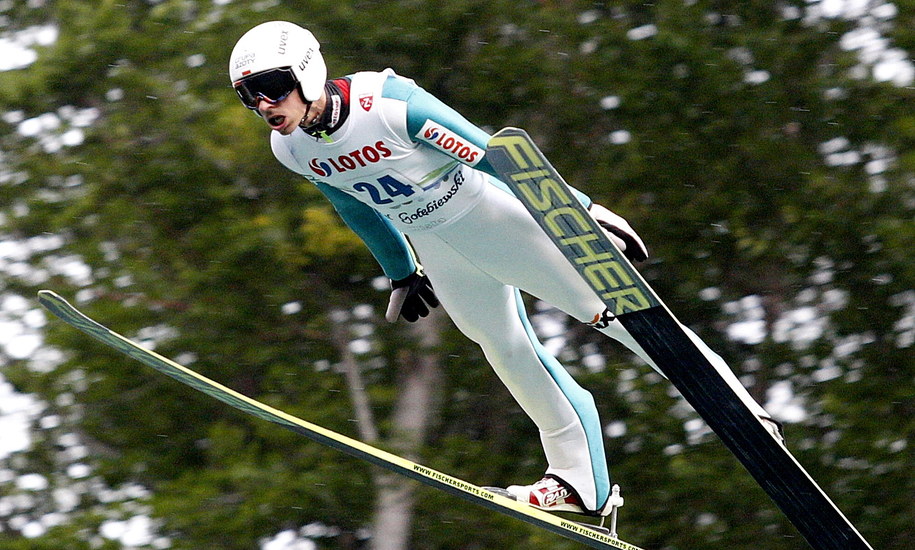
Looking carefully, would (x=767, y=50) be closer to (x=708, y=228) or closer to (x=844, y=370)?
(x=708, y=228)

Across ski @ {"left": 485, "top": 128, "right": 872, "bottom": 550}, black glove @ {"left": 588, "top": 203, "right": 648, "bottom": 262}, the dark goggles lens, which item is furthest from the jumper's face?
black glove @ {"left": 588, "top": 203, "right": 648, "bottom": 262}

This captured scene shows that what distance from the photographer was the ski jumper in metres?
3.82

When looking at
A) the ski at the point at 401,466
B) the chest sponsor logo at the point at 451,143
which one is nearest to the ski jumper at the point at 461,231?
the chest sponsor logo at the point at 451,143

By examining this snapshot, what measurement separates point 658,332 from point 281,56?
3.76 feet

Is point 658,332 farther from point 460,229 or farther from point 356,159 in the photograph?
point 356,159

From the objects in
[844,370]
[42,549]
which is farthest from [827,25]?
[42,549]

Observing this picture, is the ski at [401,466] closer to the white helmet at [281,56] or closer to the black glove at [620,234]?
the black glove at [620,234]

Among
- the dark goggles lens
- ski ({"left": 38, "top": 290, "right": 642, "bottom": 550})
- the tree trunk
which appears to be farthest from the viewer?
the tree trunk

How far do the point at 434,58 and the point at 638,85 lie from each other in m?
1.10

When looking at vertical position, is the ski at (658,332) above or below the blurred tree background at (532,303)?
above

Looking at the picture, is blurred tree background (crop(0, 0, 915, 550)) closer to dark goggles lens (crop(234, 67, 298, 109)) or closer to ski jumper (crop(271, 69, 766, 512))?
ski jumper (crop(271, 69, 766, 512))

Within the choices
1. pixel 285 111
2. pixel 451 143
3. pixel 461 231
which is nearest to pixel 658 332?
pixel 461 231

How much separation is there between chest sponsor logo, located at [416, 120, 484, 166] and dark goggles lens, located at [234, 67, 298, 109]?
13.9 inches

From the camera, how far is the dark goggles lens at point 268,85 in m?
3.67
